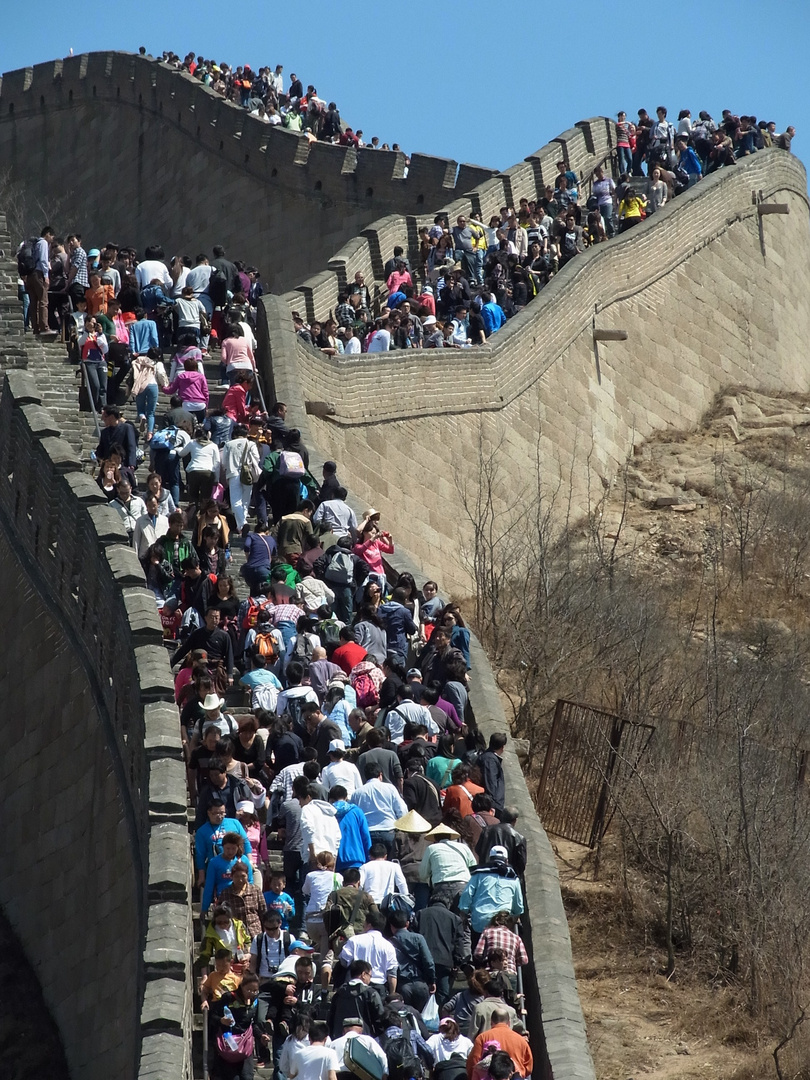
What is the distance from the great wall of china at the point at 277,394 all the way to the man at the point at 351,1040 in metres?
0.93

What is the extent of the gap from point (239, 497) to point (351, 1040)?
8346mm

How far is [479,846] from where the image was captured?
14492 mm

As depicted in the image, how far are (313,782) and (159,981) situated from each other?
2103mm

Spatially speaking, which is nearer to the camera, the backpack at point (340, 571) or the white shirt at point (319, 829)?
the white shirt at point (319, 829)

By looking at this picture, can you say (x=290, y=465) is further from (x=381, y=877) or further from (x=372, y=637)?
(x=381, y=877)

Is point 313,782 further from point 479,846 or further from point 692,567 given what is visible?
point 692,567

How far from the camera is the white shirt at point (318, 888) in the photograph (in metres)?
13.7

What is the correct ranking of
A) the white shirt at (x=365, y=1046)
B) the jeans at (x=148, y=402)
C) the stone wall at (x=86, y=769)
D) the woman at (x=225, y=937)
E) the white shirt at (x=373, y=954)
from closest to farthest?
the white shirt at (x=365, y=1046) → the white shirt at (x=373, y=954) → the woman at (x=225, y=937) → the stone wall at (x=86, y=769) → the jeans at (x=148, y=402)

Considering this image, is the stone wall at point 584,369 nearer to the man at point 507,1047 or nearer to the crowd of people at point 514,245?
the crowd of people at point 514,245

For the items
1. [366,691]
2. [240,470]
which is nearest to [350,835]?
[366,691]

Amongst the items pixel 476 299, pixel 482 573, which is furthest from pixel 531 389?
pixel 482 573

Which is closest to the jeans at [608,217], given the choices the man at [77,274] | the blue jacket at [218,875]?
the man at [77,274]

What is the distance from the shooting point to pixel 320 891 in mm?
13727

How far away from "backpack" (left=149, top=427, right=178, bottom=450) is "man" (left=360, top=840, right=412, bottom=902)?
6967mm
